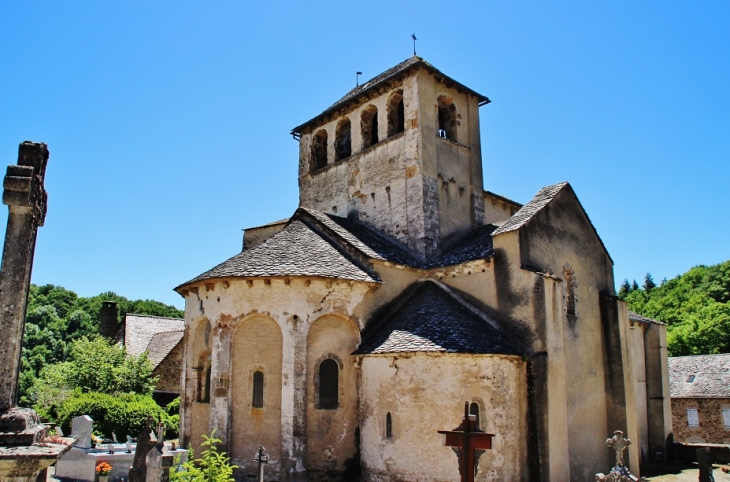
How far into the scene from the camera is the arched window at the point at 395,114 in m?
21.2

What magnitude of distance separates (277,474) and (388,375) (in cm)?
387

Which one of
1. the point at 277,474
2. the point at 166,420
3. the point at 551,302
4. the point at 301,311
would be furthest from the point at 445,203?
the point at 166,420

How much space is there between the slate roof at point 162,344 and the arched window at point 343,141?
17.1 m

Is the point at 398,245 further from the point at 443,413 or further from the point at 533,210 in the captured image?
the point at 443,413

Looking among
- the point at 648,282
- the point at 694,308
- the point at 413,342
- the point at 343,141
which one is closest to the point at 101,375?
the point at 343,141

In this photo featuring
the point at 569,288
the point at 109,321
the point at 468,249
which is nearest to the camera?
the point at 569,288

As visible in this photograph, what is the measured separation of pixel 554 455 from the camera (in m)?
14.3

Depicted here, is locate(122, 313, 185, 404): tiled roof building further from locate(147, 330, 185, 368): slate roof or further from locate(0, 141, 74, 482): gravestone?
locate(0, 141, 74, 482): gravestone

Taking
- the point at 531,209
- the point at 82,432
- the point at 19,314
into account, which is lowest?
the point at 82,432

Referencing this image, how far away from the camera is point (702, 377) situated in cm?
3388

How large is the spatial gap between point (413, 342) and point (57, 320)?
212 feet

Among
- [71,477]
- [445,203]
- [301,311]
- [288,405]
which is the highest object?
[445,203]

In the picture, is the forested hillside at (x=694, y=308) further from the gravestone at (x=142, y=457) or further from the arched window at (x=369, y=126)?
the gravestone at (x=142, y=457)

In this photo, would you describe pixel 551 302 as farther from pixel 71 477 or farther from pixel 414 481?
pixel 71 477
